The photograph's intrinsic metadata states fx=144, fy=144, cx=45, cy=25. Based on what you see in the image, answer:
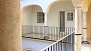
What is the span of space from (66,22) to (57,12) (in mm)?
1137

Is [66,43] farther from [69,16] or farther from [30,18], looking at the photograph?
[30,18]

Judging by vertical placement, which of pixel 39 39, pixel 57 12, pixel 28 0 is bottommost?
pixel 39 39

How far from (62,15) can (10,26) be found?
1105cm

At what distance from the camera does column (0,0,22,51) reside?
889mm

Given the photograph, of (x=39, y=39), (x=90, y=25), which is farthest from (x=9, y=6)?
(x=90, y=25)

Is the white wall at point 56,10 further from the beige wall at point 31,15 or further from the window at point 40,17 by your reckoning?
the beige wall at point 31,15

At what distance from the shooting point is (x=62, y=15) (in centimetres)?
1182

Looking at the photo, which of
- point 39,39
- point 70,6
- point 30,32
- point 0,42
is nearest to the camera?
point 0,42

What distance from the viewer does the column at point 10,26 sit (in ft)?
2.92

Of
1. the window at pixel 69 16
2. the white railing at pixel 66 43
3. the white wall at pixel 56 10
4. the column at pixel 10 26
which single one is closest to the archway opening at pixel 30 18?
the white wall at pixel 56 10

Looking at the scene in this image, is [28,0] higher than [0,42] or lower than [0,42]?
higher

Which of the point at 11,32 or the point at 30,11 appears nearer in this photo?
the point at 11,32

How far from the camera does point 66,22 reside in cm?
1159

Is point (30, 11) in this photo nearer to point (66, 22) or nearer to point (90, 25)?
point (66, 22)
